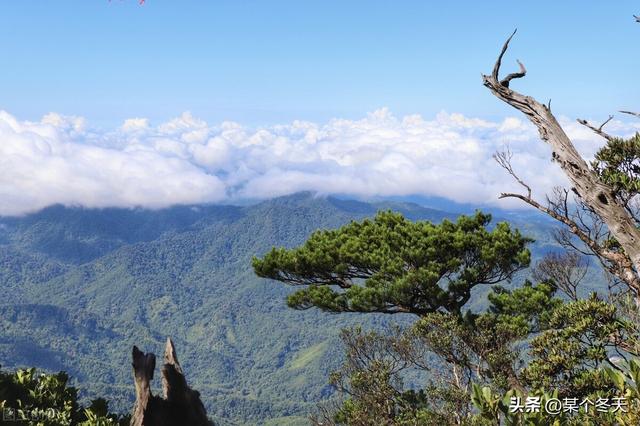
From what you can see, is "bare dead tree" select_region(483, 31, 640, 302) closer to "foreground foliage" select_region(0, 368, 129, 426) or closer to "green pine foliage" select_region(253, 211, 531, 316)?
"foreground foliage" select_region(0, 368, 129, 426)

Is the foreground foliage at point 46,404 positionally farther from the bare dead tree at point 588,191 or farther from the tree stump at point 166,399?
the bare dead tree at point 588,191

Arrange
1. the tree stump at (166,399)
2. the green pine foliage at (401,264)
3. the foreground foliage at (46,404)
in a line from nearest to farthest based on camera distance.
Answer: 1. the tree stump at (166,399)
2. the foreground foliage at (46,404)
3. the green pine foliage at (401,264)

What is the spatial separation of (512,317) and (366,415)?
26.5 feet

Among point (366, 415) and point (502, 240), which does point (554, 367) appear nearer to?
point (366, 415)

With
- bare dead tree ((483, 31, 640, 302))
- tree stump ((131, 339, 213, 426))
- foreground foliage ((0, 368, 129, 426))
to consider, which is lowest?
foreground foliage ((0, 368, 129, 426))

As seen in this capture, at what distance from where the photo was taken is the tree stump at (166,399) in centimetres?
906

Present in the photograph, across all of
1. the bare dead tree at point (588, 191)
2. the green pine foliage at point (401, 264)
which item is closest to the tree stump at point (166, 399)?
the bare dead tree at point (588, 191)

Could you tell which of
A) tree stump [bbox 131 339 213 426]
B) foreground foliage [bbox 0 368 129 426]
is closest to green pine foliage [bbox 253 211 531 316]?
foreground foliage [bbox 0 368 129 426]

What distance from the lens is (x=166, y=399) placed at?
9664mm

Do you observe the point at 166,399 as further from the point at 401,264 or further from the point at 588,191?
the point at 401,264

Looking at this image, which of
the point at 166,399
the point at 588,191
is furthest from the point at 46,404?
the point at 588,191

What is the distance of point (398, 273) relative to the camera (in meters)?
26.3

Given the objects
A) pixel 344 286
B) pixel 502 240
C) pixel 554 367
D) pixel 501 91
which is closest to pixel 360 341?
pixel 344 286

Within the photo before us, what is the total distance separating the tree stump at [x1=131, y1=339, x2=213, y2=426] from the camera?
9062mm
